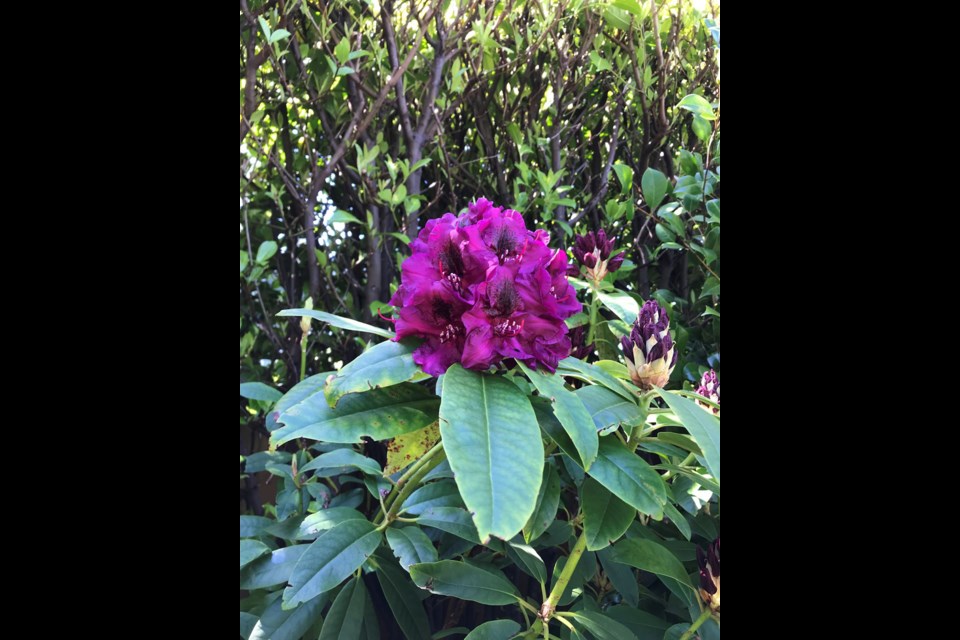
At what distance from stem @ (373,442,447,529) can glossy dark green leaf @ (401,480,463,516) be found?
2 cm

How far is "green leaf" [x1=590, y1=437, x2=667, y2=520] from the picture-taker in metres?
0.59

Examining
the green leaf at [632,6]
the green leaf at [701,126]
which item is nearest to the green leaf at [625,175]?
the green leaf at [701,126]

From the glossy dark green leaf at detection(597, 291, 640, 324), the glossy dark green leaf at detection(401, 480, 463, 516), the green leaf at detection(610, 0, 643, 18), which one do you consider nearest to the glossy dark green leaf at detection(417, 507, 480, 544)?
the glossy dark green leaf at detection(401, 480, 463, 516)

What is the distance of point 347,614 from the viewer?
2.56 ft

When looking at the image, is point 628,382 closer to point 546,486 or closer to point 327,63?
point 546,486

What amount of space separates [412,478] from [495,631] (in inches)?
7.6

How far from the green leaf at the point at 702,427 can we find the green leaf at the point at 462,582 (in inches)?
11.9

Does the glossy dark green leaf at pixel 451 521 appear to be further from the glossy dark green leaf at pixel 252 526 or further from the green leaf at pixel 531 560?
the glossy dark green leaf at pixel 252 526

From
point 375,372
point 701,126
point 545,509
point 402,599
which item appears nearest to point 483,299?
point 375,372

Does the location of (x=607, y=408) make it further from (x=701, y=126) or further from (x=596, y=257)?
(x=701, y=126)

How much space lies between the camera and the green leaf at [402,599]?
823 mm
